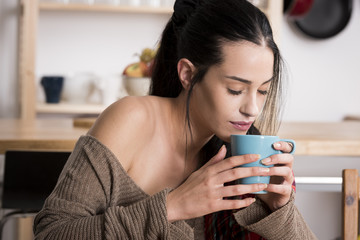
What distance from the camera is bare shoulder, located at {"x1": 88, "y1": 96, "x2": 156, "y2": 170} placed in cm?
98

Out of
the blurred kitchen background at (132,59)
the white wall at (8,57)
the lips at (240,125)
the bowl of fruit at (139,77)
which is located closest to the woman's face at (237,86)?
the lips at (240,125)

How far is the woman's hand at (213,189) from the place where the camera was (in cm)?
86

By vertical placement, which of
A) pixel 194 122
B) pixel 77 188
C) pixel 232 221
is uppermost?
pixel 194 122

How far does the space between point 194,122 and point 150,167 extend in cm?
13

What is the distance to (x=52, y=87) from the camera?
2877 mm

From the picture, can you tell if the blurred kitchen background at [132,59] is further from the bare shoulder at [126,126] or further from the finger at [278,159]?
the finger at [278,159]

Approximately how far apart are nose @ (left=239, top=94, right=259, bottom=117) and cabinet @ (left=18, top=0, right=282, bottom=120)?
196 centimetres

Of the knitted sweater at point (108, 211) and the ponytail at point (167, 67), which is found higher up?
the ponytail at point (167, 67)

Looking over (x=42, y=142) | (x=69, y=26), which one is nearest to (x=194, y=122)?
(x=42, y=142)

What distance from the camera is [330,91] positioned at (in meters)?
3.33

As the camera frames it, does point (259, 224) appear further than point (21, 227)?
No

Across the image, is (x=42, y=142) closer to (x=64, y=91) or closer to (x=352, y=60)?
(x=64, y=91)

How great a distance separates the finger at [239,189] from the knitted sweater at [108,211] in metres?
0.10

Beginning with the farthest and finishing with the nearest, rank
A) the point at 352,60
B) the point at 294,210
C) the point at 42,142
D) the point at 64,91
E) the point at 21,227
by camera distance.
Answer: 1. the point at 352,60
2. the point at 64,91
3. the point at 21,227
4. the point at 42,142
5. the point at 294,210
